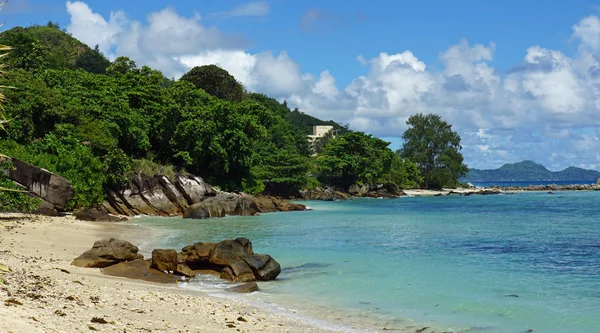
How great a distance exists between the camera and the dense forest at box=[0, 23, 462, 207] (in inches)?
1335

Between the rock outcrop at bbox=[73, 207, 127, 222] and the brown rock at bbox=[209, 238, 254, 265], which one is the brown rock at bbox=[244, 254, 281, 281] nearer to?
the brown rock at bbox=[209, 238, 254, 265]

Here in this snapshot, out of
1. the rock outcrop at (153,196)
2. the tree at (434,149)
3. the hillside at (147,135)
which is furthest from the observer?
the tree at (434,149)

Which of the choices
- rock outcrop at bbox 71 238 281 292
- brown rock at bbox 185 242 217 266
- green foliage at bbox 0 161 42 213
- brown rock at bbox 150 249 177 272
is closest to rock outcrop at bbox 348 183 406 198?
green foliage at bbox 0 161 42 213

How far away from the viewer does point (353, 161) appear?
75.9 metres

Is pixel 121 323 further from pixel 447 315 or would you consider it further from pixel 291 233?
pixel 291 233

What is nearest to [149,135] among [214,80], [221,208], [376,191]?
[221,208]

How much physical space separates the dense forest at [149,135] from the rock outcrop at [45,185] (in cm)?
223

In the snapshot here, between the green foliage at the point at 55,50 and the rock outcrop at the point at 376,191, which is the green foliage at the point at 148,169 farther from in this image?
the rock outcrop at the point at 376,191

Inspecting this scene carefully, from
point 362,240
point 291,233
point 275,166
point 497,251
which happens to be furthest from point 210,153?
point 497,251

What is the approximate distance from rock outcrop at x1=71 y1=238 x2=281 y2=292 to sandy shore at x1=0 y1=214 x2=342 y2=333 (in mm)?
659

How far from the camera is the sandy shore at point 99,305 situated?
A: 7949 mm

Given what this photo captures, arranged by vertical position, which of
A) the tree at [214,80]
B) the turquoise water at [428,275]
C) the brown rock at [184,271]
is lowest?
the turquoise water at [428,275]

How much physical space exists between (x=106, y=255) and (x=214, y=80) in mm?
65528

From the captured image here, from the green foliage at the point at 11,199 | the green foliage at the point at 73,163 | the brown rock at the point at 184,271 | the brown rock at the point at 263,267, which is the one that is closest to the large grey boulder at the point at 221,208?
the green foliage at the point at 73,163
